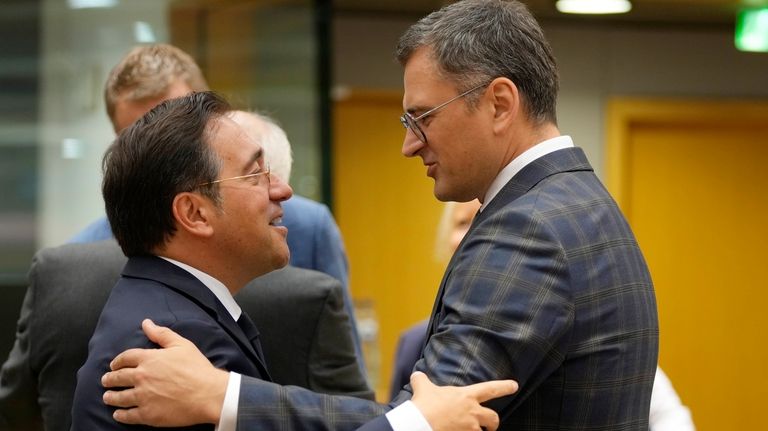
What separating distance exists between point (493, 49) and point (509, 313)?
0.43 meters

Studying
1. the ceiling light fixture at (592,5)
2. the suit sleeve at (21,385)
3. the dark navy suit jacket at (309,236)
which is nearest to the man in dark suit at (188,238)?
the suit sleeve at (21,385)

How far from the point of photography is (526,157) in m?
1.85

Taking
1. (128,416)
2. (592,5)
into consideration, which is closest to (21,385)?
(128,416)

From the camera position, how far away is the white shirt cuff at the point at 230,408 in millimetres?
1674

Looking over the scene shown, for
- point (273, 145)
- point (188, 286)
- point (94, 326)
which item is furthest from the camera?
point (273, 145)

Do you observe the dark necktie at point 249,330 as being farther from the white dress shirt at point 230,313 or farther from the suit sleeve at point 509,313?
the suit sleeve at point 509,313

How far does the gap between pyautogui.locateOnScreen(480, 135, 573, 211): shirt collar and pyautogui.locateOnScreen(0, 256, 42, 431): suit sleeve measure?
851 millimetres

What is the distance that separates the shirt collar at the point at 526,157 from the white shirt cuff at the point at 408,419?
Result: 1.18ft

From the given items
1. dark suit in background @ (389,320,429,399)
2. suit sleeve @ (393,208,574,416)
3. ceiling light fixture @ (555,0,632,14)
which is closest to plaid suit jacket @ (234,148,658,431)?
suit sleeve @ (393,208,574,416)

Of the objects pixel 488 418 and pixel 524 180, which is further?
pixel 524 180

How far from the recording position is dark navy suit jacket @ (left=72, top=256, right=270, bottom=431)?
1.67m

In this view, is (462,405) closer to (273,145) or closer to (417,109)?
(417,109)

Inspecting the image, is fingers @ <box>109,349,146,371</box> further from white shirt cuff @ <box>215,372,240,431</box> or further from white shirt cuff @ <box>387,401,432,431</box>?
white shirt cuff @ <box>387,401,432,431</box>

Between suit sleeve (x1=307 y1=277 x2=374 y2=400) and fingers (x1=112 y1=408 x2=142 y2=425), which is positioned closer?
fingers (x1=112 y1=408 x2=142 y2=425)
